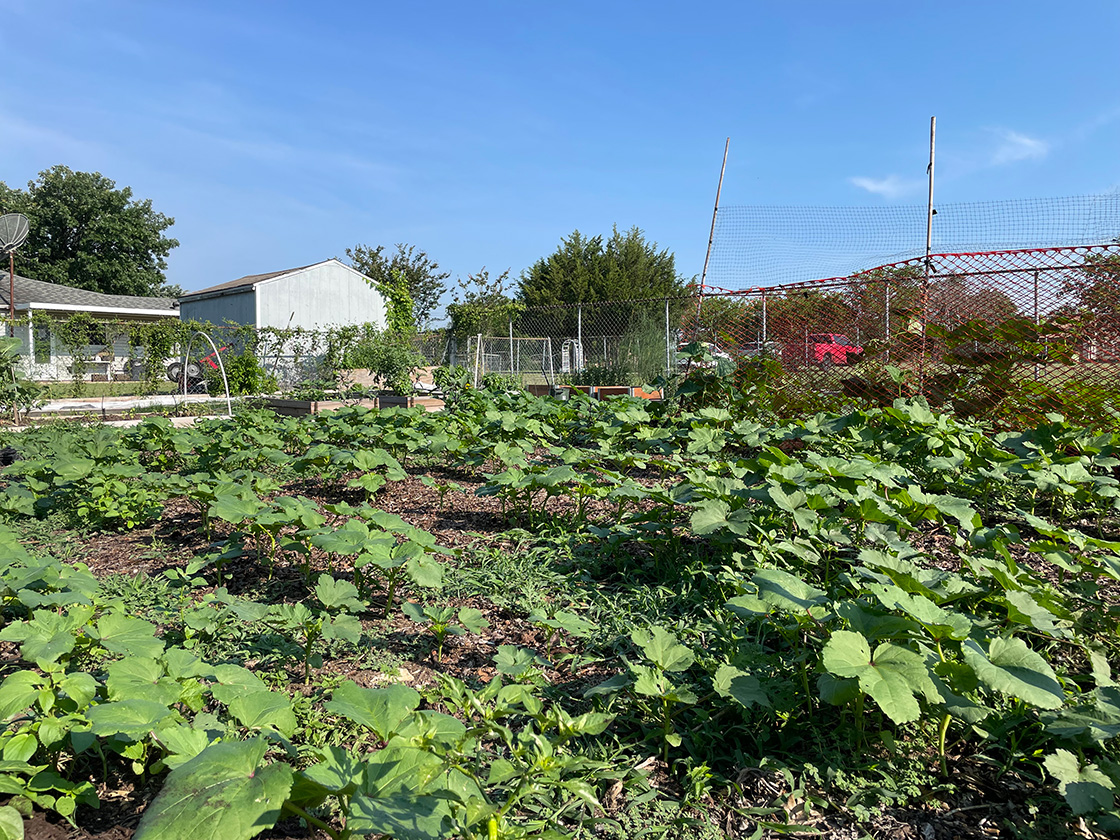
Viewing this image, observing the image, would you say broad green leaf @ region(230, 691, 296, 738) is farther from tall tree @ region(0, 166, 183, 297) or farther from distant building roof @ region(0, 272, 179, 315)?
tall tree @ region(0, 166, 183, 297)

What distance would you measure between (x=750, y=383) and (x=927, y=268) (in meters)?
1.81

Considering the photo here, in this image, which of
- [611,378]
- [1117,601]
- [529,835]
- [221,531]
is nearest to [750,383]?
[1117,601]

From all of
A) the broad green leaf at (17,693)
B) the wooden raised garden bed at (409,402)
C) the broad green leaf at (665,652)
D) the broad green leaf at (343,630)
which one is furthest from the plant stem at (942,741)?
the wooden raised garden bed at (409,402)

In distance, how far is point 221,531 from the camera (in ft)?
11.8

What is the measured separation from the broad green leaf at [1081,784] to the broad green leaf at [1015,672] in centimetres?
11

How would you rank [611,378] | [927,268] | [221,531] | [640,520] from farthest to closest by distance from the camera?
[611,378], [927,268], [221,531], [640,520]

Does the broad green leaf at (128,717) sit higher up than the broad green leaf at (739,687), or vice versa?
the broad green leaf at (128,717)

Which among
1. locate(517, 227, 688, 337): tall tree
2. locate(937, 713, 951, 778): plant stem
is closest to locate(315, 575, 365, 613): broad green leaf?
locate(937, 713, 951, 778): plant stem

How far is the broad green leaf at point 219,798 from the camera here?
1038 mm

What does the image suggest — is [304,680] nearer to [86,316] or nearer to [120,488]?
[120,488]

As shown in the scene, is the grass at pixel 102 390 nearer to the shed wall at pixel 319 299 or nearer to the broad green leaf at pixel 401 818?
the shed wall at pixel 319 299

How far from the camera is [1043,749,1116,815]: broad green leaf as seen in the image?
1270 millimetres

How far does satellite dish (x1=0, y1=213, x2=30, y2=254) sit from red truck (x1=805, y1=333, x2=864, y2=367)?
14931 millimetres

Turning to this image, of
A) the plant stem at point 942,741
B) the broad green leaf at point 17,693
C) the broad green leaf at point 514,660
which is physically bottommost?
the plant stem at point 942,741
